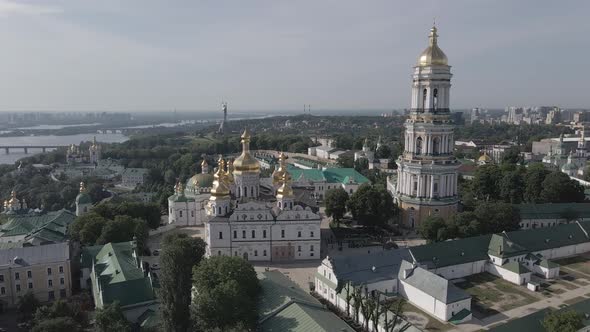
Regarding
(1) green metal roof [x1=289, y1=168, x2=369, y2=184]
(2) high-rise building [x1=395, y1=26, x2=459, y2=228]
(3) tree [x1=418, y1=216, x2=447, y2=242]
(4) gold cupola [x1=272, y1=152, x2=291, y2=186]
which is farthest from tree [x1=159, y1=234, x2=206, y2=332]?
(1) green metal roof [x1=289, y1=168, x2=369, y2=184]

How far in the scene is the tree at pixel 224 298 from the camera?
872 inches

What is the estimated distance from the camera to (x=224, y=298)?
2227cm

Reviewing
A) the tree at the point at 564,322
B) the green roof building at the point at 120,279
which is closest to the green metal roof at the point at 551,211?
the tree at the point at 564,322

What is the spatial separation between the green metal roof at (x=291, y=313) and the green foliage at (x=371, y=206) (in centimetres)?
1672

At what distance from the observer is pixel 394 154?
96.4 m

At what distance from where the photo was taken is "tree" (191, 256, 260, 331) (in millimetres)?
22141

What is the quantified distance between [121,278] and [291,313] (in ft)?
36.1

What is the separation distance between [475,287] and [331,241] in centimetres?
1388

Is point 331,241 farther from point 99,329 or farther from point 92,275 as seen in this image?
point 99,329

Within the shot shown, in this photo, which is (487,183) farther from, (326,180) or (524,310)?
(524,310)

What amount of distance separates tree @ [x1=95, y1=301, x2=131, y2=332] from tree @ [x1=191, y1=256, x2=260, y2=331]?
338cm

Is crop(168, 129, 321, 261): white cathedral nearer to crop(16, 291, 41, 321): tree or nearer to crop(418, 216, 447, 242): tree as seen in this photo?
crop(418, 216, 447, 242): tree

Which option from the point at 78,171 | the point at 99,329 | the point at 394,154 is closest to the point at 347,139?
the point at 394,154

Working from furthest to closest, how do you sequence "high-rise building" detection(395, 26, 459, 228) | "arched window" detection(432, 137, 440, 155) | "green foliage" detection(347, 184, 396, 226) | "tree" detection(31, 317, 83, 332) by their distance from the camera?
"arched window" detection(432, 137, 440, 155) → "high-rise building" detection(395, 26, 459, 228) → "green foliage" detection(347, 184, 396, 226) → "tree" detection(31, 317, 83, 332)
